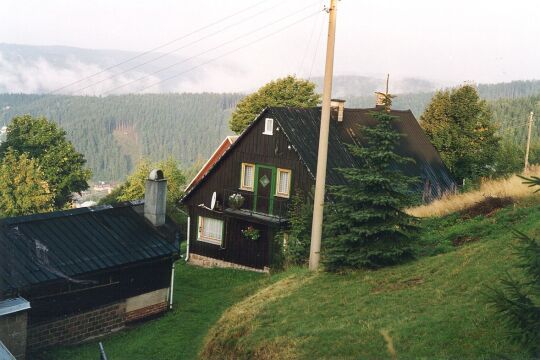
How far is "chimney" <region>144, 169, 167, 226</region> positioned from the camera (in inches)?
820

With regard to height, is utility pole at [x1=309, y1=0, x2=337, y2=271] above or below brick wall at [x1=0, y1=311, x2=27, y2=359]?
above

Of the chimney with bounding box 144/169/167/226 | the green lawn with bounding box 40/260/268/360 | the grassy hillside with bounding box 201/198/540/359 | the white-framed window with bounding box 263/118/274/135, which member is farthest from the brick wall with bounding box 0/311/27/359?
the white-framed window with bounding box 263/118/274/135

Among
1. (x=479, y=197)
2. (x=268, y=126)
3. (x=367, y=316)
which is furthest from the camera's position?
(x=268, y=126)

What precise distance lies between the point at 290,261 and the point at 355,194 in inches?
242

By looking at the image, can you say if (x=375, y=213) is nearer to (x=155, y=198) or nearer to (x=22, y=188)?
(x=155, y=198)

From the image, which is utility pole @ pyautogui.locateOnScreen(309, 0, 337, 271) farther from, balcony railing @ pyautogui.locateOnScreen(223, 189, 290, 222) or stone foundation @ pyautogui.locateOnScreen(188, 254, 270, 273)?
stone foundation @ pyautogui.locateOnScreen(188, 254, 270, 273)

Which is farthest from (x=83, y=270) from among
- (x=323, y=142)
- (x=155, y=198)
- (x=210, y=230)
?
(x=210, y=230)

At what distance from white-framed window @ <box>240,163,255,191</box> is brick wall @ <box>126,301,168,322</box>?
28.6ft

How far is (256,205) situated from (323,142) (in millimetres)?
10473

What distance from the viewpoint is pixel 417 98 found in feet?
647

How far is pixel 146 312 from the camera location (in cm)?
1967

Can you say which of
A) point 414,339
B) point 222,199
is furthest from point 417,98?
point 414,339

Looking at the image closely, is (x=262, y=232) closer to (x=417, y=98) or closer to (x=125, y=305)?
(x=125, y=305)

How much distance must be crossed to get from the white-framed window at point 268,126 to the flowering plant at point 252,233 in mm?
4169
